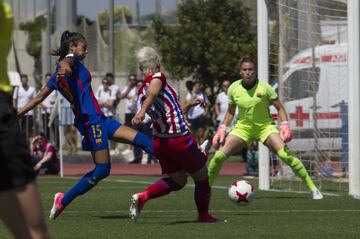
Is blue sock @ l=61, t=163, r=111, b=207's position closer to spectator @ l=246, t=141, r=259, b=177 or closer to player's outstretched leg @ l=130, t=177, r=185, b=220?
player's outstretched leg @ l=130, t=177, r=185, b=220

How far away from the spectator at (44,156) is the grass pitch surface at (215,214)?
214 inches

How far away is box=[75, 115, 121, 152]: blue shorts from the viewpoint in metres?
Result: 12.7

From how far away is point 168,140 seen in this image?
38.8 ft

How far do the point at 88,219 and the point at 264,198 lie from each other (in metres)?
3.90

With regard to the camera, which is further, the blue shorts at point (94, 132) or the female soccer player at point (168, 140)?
the blue shorts at point (94, 132)

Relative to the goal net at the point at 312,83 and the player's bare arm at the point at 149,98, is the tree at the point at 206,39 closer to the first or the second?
the goal net at the point at 312,83

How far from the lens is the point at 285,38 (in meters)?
19.8

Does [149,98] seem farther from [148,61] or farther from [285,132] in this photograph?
[285,132]

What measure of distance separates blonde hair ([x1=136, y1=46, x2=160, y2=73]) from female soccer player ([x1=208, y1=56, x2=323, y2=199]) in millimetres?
3935

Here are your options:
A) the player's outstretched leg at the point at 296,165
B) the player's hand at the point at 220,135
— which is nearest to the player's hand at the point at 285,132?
the player's outstretched leg at the point at 296,165

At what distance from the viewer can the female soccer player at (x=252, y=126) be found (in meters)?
15.9

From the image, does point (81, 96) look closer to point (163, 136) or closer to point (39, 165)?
point (163, 136)

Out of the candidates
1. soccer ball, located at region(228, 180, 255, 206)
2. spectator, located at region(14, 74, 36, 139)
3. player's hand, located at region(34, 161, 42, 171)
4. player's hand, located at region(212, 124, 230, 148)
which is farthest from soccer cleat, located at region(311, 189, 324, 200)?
spectator, located at region(14, 74, 36, 139)

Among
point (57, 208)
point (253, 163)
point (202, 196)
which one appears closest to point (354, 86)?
point (202, 196)
